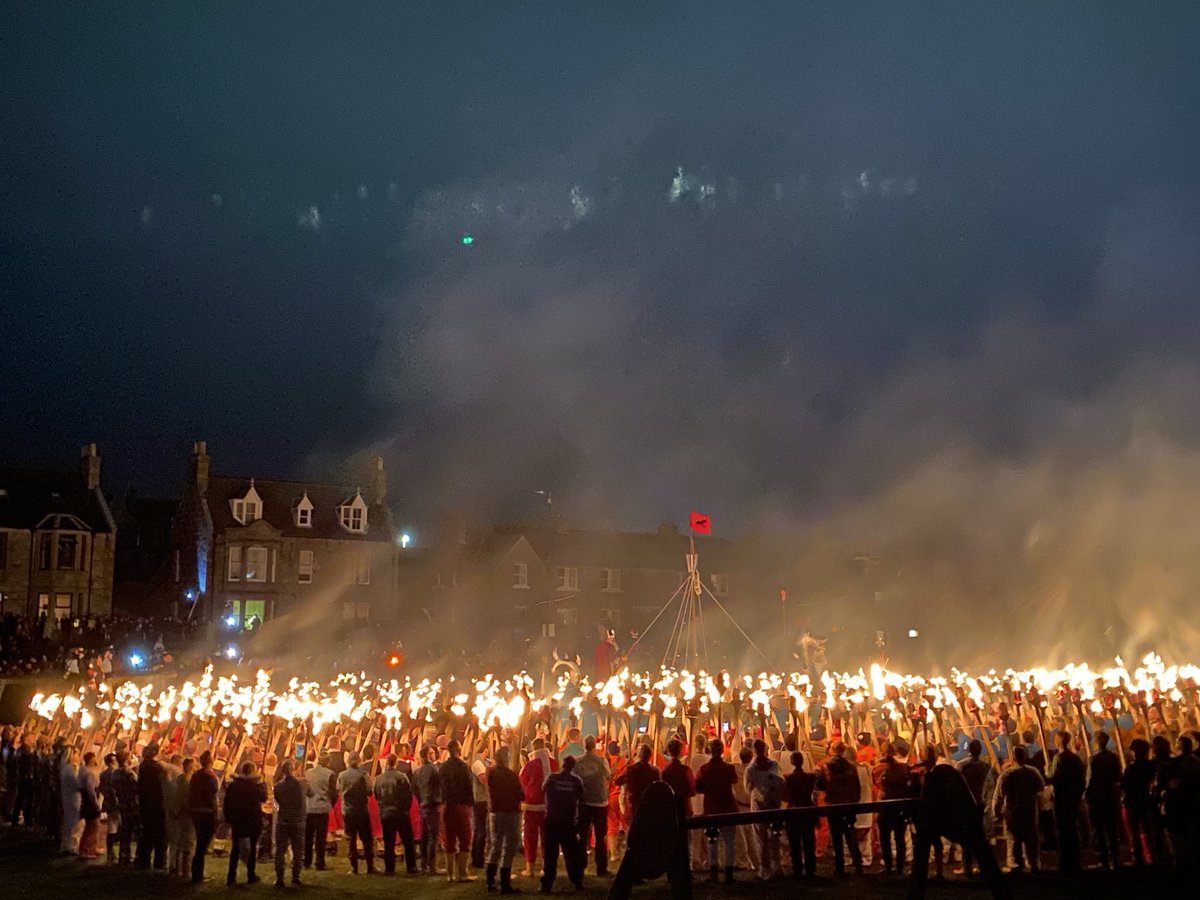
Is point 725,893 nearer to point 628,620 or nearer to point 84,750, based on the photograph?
point 84,750

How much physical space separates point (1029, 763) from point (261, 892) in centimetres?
1067

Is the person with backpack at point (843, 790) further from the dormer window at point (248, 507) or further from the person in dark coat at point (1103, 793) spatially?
the dormer window at point (248, 507)

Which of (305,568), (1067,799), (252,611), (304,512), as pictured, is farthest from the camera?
(304,512)

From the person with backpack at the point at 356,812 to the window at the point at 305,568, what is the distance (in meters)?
50.1

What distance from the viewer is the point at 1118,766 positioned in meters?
13.9

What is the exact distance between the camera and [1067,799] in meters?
13.7

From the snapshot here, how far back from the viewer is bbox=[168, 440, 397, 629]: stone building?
6100 centimetres

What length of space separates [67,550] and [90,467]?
605cm

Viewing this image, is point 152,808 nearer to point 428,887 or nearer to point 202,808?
point 202,808

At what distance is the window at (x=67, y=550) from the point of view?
57562mm

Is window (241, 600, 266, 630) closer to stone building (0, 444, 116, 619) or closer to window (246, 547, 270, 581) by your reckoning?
window (246, 547, 270, 581)

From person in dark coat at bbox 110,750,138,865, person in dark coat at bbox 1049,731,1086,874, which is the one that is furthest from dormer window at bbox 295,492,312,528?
person in dark coat at bbox 1049,731,1086,874

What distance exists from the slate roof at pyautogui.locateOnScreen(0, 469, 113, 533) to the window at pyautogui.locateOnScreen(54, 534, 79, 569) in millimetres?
1243

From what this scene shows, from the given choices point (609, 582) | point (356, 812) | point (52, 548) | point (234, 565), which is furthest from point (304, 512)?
point (356, 812)
